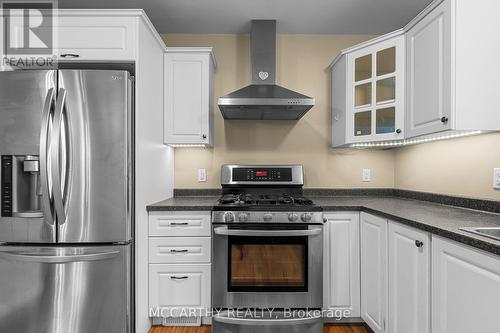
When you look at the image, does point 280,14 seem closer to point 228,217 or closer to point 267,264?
point 228,217

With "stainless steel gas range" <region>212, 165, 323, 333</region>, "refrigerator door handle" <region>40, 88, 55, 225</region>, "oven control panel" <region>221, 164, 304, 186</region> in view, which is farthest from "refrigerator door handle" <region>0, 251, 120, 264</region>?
"oven control panel" <region>221, 164, 304, 186</region>

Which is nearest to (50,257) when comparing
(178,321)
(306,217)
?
(178,321)

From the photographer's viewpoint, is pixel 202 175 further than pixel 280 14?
Yes

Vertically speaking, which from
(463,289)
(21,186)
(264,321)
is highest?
(21,186)

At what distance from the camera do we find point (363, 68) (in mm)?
2443

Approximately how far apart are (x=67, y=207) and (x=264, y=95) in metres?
1.57

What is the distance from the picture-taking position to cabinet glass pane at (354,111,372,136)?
2.41 meters

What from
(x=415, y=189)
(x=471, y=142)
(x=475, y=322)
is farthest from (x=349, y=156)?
(x=475, y=322)

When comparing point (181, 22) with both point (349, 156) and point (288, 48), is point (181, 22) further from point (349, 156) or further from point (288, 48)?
point (349, 156)

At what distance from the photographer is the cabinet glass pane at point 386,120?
7.41 feet

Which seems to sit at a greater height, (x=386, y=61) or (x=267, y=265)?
(x=386, y=61)

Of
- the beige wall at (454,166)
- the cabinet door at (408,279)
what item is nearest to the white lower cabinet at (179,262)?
the cabinet door at (408,279)

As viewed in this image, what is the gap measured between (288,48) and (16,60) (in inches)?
86.3

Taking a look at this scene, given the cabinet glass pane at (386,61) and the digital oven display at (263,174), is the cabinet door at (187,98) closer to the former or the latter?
the digital oven display at (263,174)
